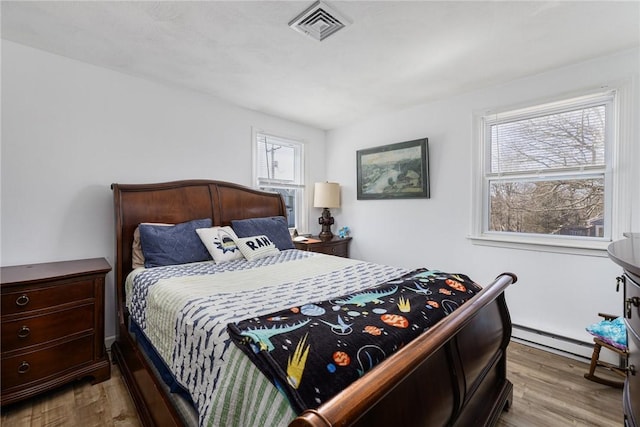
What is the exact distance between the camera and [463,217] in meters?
3.00

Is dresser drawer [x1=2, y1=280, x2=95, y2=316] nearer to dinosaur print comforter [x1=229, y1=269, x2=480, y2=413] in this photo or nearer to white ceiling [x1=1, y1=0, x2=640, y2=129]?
dinosaur print comforter [x1=229, y1=269, x2=480, y2=413]

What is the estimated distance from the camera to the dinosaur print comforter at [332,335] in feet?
2.55

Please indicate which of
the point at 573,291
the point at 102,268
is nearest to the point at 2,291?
the point at 102,268

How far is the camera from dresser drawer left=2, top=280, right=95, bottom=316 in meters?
1.67

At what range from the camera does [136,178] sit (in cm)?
258

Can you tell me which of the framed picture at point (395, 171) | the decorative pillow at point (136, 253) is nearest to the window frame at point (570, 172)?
the framed picture at point (395, 171)

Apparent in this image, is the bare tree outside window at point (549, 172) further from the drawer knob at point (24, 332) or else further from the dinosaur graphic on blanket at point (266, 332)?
the drawer knob at point (24, 332)

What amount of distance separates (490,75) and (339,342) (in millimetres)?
2745

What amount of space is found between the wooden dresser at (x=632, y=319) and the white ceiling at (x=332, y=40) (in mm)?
1500

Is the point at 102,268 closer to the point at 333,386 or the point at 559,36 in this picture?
the point at 333,386

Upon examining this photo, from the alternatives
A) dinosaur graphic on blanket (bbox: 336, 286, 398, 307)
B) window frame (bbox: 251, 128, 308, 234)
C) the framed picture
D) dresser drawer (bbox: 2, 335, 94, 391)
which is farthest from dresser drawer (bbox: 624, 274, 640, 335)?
window frame (bbox: 251, 128, 308, 234)

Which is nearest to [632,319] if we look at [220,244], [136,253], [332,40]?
[332,40]

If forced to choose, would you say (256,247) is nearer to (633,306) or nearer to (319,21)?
(319,21)

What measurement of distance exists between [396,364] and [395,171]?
9.73 ft
